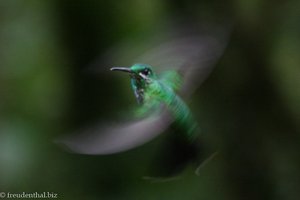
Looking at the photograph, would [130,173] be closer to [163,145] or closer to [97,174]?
[97,174]

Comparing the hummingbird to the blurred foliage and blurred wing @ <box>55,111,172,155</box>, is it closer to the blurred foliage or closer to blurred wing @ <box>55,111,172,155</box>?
blurred wing @ <box>55,111,172,155</box>

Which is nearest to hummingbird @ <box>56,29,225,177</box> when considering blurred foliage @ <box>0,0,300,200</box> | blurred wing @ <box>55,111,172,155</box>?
blurred wing @ <box>55,111,172,155</box>

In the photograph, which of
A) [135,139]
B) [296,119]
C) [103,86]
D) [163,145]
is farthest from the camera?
[296,119]

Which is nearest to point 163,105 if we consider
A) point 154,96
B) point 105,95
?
point 154,96

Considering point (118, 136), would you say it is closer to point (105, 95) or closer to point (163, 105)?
point (163, 105)

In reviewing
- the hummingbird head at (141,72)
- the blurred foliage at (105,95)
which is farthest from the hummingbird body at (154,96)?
the blurred foliage at (105,95)

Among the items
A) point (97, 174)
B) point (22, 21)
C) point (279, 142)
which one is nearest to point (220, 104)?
point (279, 142)

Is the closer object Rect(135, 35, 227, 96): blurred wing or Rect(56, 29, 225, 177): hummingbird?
Rect(56, 29, 225, 177): hummingbird
